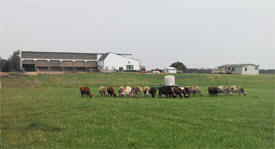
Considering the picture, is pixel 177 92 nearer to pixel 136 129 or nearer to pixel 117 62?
pixel 136 129

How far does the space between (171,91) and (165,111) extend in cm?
1075

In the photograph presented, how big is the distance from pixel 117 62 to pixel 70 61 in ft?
50.5

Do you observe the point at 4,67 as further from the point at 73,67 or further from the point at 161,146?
the point at 161,146

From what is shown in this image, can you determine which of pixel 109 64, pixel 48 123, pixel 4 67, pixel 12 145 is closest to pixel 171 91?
pixel 48 123

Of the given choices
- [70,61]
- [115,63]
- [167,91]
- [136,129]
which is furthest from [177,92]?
[70,61]

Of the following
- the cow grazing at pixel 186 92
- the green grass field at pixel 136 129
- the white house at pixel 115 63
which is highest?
the white house at pixel 115 63

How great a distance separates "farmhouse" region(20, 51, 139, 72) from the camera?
2953 inches

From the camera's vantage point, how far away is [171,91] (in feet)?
81.1

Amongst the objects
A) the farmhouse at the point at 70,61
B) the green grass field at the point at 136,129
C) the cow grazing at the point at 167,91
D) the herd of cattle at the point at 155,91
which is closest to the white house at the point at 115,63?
the farmhouse at the point at 70,61

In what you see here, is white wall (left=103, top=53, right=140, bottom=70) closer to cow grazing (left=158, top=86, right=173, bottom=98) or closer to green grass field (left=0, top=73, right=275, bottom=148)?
cow grazing (left=158, top=86, right=173, bottom=98)

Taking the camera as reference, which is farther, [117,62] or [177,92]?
[117,62]

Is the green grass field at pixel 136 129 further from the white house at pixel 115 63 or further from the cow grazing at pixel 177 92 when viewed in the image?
the white house at pixel 115 63

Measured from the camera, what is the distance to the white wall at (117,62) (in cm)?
8088

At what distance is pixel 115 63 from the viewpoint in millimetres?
82438
